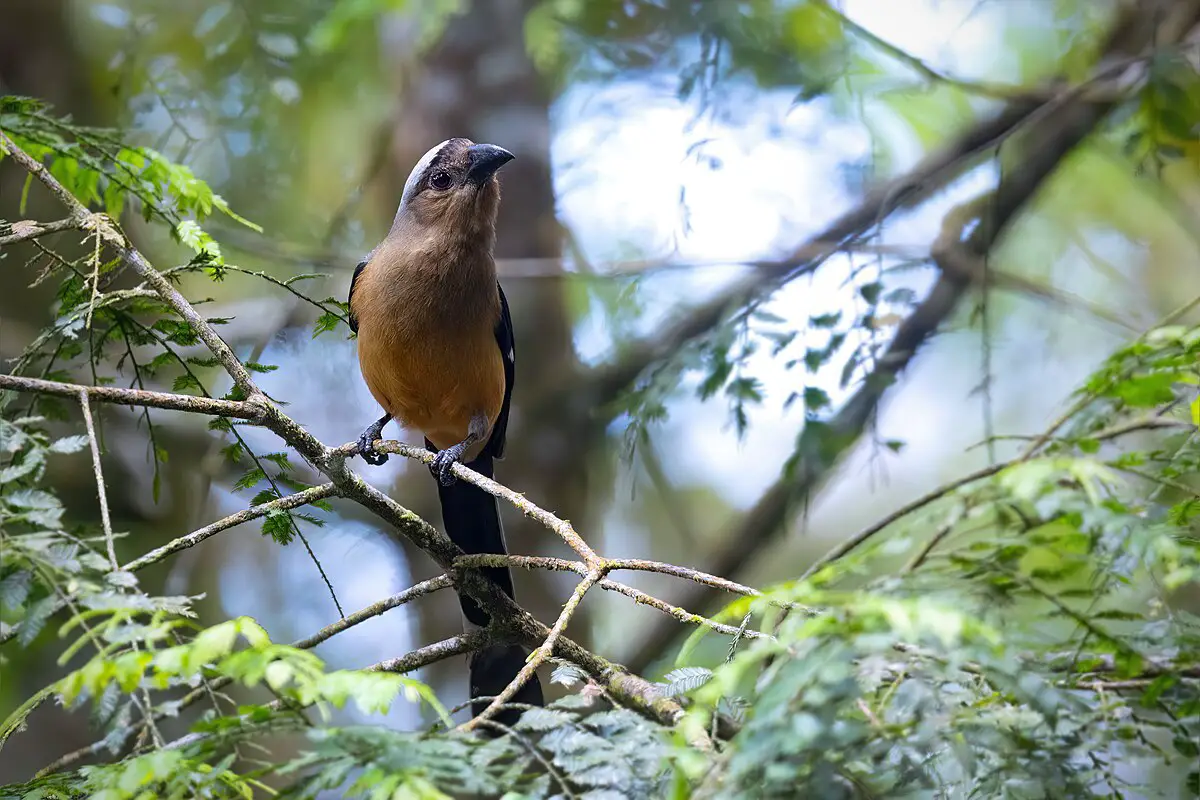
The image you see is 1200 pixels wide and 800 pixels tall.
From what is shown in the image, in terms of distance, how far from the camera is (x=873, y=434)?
385 centimetres

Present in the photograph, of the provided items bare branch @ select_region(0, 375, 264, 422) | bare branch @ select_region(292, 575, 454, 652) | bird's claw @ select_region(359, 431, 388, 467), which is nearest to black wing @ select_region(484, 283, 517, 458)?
bird's claw @ select_region(359, 431, 388, 467)

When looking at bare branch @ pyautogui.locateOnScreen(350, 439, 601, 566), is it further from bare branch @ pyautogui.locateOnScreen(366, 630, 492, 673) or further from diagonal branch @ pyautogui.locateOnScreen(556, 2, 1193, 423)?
diagonal branch @ pyautogui.locateOnScreen(556, 2, 1193, 423)

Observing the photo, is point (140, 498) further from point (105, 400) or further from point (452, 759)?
point (452, 759)

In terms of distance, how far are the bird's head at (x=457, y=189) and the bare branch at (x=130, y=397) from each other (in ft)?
6.71

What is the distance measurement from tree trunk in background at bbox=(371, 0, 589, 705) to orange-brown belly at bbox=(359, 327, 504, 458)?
1.37 meters

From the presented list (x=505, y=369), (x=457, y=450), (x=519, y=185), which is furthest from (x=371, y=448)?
(x=519, y=185)

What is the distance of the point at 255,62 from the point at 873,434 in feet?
14.2

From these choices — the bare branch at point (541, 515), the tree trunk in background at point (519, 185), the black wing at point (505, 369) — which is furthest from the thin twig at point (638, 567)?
the tree trunk in background at point (519, 185)

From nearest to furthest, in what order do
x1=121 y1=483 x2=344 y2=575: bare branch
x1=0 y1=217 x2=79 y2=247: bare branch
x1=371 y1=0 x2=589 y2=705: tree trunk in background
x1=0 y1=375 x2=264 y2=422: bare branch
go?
x1=121 y1=483 x2=344 y2=575: bare branch < x1=0 y1=375 x2=264 y2=422: bare branch < x1=0 y1=217 x2=79 y2=247: bare branch < x1=371 y1=0 x2=589 y2=705: tree trunk in background

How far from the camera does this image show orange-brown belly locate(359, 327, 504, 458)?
3.89 meters

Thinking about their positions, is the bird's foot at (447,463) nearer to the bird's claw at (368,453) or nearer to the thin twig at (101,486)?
the bird's claw at (368,453)

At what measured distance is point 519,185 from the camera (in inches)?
237

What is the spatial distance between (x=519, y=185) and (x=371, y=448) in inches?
115

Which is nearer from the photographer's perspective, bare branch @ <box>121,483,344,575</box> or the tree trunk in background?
bare branch @ <box>121,483,344,575</box>
